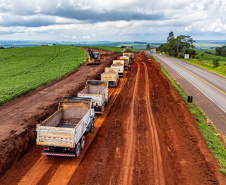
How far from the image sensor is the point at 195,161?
8859 millimetres

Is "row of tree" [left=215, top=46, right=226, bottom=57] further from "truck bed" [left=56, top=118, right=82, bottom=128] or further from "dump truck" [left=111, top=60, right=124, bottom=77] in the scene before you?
"truck bed" [left=56, top=118, right=82, bottom=128]

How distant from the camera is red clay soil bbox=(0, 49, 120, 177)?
883 cm

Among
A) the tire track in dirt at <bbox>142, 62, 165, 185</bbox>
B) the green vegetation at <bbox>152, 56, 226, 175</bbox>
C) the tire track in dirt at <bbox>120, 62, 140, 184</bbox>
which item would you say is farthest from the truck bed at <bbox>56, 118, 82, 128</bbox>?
the green vegetation at <bbox>152, 56, 226, 175</bbox>

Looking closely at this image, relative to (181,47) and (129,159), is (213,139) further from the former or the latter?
(181,47)

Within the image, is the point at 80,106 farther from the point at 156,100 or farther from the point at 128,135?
the point at 156,100

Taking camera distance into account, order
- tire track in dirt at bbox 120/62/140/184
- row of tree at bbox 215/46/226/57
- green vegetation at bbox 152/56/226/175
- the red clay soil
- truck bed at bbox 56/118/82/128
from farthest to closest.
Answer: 1. row of tree at bbox 215/46/226/57
2. truck bed at bbox 56/118/82/128
3. green vegetation at bbox 152/56/226/175
4. the red clay soil
5. tire track in dirt at bbox 120/62/140/184

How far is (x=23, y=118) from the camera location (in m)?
12.5

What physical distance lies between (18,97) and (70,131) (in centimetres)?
1216

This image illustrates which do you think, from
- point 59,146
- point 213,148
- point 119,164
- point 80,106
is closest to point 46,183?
point 59,146

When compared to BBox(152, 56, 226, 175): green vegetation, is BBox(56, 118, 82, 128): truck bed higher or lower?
higher

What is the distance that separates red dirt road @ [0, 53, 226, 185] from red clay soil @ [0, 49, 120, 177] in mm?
574

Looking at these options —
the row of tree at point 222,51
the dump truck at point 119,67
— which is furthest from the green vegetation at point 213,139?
the row of tree at point 222,51

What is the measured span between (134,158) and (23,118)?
27.8 feet

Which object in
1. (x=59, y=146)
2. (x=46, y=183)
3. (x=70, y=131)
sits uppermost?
(x=70, y=131)
